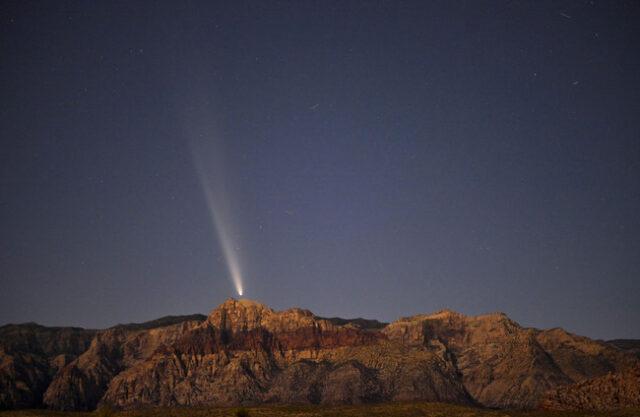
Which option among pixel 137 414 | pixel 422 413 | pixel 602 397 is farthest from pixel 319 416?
pixel 602 397

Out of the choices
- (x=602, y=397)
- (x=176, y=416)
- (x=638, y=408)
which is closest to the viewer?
(x=638, y=408)

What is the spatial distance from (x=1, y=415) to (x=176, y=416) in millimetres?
41675

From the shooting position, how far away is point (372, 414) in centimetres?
19875

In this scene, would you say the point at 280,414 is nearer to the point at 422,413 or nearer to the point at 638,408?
the point at 422,413

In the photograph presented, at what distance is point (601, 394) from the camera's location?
185250mm

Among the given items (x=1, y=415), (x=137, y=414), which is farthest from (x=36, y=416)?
(x=137, y=414)

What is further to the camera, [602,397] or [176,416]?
[176,416]

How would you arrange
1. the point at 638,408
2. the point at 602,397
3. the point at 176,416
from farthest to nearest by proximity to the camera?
the point at 176,416 → the point at 602,397 → the point at 638,408

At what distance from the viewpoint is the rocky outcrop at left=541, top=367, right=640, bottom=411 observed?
7092 inches

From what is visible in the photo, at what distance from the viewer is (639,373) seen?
18488 cm

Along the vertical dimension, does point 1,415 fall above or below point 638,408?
above

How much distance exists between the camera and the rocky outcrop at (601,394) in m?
180

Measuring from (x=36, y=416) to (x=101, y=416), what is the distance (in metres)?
17.5

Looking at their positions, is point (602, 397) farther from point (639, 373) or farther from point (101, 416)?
point (101, 416)
